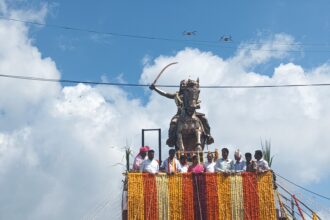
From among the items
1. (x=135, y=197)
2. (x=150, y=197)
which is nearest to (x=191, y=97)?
(x=150, y=197)

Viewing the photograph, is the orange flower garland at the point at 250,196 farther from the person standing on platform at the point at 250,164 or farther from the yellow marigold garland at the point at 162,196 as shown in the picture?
the yellow marigold garland at the point at 162,196

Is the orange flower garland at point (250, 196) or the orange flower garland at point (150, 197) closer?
the orange flower garland at point (150, 197)

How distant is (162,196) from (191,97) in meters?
Result: 6.20

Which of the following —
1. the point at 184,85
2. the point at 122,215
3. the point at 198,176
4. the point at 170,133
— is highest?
the point at 184,85

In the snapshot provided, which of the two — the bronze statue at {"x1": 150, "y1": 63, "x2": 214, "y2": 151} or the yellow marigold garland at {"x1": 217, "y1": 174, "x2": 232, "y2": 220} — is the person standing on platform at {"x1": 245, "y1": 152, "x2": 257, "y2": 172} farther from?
the bronze statue at {"x1": 150, "y1": 63, "x2": 214, "y2": 151}

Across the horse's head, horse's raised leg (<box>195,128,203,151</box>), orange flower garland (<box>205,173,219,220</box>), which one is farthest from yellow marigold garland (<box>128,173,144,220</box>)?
the horse's head

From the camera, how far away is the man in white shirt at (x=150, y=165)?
42.3 ft

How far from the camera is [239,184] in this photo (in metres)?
12.7

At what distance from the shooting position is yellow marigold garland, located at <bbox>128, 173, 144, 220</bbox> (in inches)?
484

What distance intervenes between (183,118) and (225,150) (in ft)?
17.4

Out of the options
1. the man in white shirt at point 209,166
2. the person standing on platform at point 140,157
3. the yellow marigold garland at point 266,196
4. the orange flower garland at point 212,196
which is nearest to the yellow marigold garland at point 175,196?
the orange flower garland at point 212,196

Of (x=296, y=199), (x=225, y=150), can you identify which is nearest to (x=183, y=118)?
(x=225, y=150)

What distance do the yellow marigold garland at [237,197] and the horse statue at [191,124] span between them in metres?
5.10

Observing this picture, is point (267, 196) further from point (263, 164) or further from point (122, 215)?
point (122, 215)
